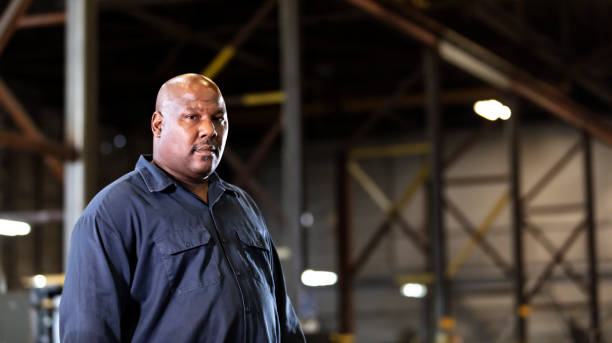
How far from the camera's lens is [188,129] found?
2645 mm

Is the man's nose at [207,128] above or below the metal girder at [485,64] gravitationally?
below

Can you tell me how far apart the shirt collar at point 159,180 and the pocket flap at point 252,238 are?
0.14m

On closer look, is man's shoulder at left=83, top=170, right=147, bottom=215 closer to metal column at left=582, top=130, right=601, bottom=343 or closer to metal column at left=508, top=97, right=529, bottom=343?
metal column at left=508, top=97, right=529, bottom=343

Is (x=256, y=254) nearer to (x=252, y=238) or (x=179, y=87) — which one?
(x=252, y=238)

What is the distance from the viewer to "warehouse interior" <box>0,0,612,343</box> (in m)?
13.9

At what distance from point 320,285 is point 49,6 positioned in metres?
15.9

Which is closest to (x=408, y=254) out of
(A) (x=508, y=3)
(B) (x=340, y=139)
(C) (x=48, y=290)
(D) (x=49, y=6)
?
(B) (x=340, y=139)

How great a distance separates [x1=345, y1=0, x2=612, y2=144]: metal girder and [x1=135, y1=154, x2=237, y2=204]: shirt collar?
8808mm

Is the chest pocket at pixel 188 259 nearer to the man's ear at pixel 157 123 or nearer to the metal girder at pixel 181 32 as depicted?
the man's ear at pixel 157 123

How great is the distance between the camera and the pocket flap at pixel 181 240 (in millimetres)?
2523

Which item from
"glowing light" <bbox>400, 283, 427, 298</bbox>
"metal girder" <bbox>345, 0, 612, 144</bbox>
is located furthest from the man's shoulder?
"glowing light" <bbox>400, 283, 427, 298</bbox>

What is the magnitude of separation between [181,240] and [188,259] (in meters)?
0.06

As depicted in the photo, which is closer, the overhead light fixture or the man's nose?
the man's nose

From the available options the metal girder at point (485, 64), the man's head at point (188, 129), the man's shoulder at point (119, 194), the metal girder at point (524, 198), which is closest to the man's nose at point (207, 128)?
the man's head at point (188, 129)
